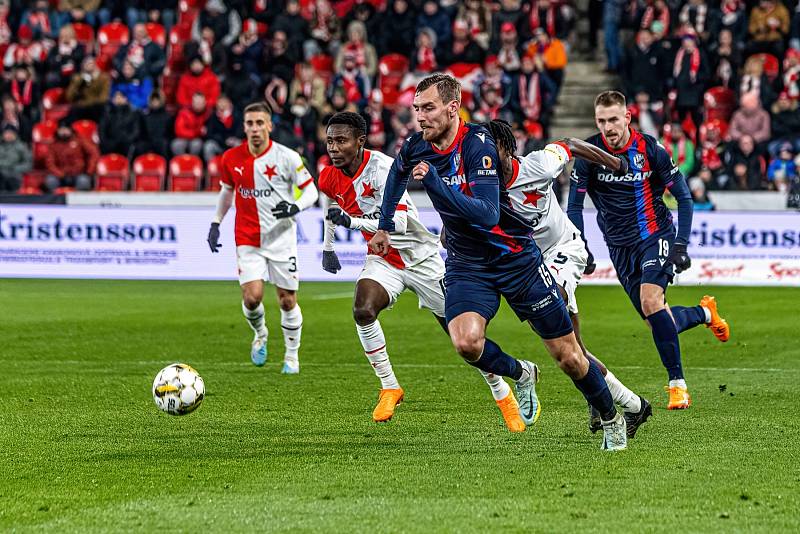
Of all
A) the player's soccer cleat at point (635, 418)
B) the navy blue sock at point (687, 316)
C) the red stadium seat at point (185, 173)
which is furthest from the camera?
the red stadium seat at point (185, 173)

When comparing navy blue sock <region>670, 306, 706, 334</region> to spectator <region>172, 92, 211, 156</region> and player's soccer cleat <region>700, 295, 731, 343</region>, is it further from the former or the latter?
spectator <region>172, 92, 211, 156</region>

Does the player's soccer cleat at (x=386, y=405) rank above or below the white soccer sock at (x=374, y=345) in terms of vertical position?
below

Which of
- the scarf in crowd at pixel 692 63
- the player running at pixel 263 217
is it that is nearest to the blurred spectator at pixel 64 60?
the scarf in crowd at pixel 692 63

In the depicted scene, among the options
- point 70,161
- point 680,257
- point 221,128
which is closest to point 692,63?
Answer: point 221,128

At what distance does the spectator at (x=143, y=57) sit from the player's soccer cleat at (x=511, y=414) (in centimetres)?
1943

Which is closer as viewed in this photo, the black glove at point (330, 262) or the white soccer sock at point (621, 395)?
the white soccer sock at point (621, 395)

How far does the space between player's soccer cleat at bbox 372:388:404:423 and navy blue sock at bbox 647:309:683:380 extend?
2001 millimetres

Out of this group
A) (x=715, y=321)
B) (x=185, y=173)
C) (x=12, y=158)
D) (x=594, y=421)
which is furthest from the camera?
(x=12, y=158)

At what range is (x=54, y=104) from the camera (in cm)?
2780

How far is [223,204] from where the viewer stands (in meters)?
12.8

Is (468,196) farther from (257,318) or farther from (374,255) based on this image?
(257,318)

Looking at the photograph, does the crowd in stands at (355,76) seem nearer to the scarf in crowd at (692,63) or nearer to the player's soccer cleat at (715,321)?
the scarf in crowd at (692,63)

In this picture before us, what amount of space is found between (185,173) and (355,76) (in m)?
3.68

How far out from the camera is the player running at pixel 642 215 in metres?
9.91
